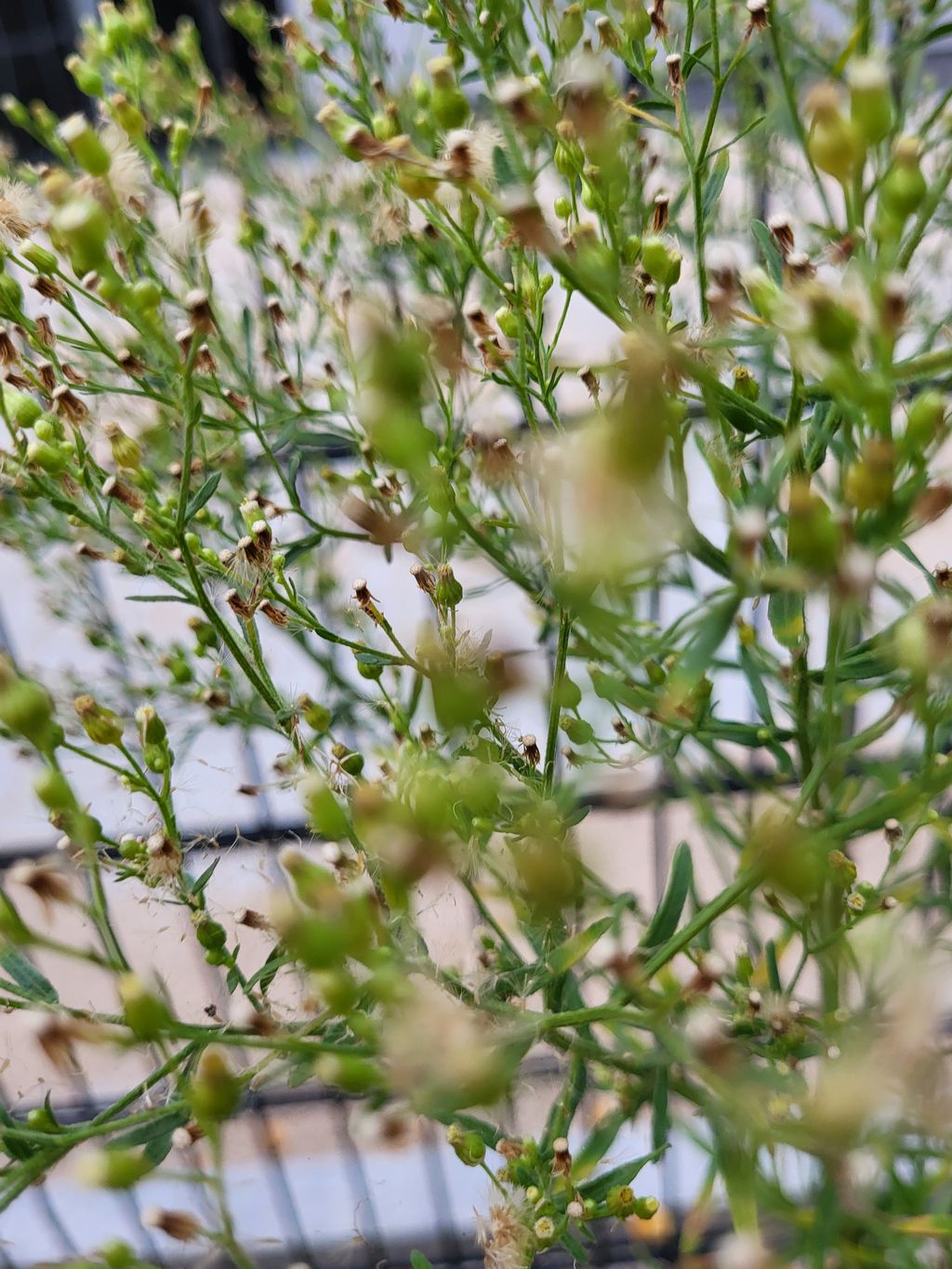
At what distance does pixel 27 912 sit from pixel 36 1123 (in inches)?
62.8

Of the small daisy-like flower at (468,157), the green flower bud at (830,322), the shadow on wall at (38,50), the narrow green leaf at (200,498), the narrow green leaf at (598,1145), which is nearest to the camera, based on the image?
the green flower bud at (830,322)

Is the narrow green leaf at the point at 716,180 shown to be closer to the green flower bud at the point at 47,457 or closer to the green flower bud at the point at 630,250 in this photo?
the green flower bud at the point at 630,250

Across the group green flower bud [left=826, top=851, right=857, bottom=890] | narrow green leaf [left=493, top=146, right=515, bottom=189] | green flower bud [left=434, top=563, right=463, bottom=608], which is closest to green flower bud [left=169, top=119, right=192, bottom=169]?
narrow green leaf [left=493, top=146, right=515, bottom=189]

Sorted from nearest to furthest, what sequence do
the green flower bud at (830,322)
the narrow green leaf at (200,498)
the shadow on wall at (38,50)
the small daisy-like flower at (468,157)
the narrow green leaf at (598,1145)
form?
1. the green flower bud at (830,322)
2. the small daisy-like flower at (468,157)
3. the narrow green leaf at (200,498)
4. the narrow green leaf at (598,1145)
5. the shadow on wall at (38,50)

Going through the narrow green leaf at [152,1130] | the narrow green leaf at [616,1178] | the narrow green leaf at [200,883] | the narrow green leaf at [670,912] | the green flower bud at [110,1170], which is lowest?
the narrow green leaf at [616,1178]

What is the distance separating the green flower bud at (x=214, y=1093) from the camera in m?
0.40

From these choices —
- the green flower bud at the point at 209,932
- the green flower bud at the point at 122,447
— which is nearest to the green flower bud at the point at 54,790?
the green flower bud at the point at 209,932

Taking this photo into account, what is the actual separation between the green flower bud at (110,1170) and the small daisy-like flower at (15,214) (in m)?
0.47

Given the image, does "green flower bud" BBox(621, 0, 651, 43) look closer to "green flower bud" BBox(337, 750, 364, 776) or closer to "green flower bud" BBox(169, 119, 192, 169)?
"green flower bud" BBox(169, 119, 192, 169)

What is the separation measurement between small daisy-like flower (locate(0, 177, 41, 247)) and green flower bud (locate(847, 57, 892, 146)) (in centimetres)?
46

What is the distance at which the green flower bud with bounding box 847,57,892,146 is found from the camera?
375 mm

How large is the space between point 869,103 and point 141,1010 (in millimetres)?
403

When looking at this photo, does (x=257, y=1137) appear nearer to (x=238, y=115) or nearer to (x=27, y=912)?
(x=27, y=912)

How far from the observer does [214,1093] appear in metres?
0.40
